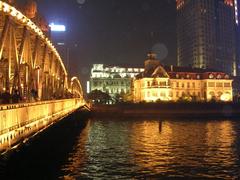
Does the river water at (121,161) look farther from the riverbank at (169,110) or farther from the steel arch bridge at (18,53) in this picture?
the riverbank at (169,110)

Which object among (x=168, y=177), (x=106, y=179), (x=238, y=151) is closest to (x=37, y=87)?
(x=106, y=179)

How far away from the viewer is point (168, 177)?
25.7 metres

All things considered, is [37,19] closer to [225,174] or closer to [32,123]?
[32,123]

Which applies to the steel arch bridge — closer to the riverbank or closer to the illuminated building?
the riverbank

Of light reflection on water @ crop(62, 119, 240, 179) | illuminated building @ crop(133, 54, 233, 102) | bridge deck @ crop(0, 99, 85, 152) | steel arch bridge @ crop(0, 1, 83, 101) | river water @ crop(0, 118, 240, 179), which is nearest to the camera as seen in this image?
bridge deck @ crop(0, 99, 85, 152)

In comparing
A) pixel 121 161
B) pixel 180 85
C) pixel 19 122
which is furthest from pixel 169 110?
pixel 19 122

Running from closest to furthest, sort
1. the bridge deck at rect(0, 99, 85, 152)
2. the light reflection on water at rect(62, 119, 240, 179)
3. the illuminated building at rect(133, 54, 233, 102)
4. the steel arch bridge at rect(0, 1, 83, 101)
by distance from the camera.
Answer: the bridge deck at rect(0, 99, 85, 152), the steel arch bridge at rect(0, 1, 83, 101), the light reflection on water at rect(62, 119, 240, 179), the illuminated building at rect(133, 54, 233, 102)

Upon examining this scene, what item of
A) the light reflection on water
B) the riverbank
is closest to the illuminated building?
the riverbank

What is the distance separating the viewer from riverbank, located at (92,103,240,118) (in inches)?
4850

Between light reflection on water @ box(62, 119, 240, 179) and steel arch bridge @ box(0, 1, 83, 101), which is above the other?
steel arch bridge @ box(0, 1, 83, 101)

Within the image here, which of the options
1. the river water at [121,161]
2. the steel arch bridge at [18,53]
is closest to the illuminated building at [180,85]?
the river water at [121,161]

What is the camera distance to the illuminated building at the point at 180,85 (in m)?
154

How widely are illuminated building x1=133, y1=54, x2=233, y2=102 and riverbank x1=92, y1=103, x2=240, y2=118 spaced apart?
26129mm

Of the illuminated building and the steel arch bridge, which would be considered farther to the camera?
the illuminated building
